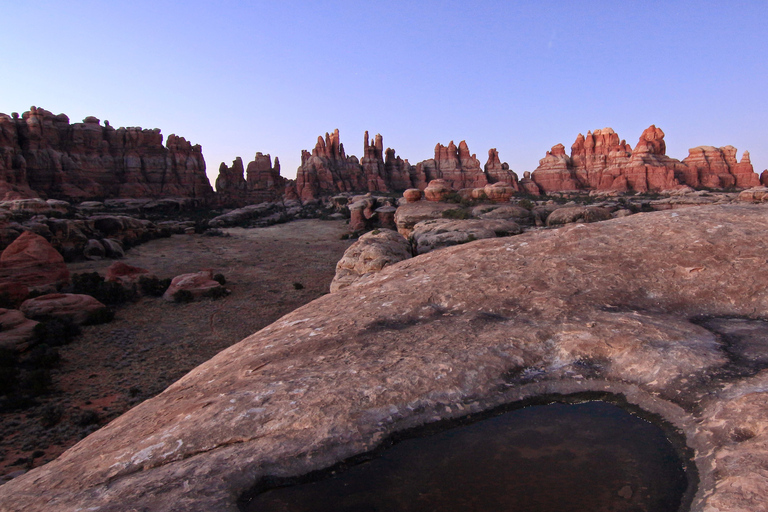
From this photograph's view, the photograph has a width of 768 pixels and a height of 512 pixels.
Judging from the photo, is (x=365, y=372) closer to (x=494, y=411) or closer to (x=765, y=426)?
(x=494, y=411)

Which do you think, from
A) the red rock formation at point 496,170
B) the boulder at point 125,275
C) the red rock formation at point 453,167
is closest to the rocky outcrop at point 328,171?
the red rock formation at point 453,167

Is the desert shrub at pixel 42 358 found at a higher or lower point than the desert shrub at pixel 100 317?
lower

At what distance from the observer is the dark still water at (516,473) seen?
2.99m

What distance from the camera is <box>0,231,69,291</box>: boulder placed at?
17.3 meters

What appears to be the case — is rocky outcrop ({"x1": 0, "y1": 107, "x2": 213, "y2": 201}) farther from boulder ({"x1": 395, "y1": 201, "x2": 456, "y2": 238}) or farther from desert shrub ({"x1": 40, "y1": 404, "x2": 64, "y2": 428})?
desert shrub ({"x1": 40, "y1": 404, "x2": 64, "y2": 428})

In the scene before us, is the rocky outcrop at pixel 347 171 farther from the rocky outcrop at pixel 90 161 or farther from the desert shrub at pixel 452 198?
the desert shrub at pixel 452 198

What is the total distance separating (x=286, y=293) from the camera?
19.2 meters

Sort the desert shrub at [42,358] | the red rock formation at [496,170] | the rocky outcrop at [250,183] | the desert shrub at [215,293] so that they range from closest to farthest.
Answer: the desert shrub at [42,358]
the desert shrub at [215,293]
the rocky outcrop at [250,183]
the red rock formation at [496,170]

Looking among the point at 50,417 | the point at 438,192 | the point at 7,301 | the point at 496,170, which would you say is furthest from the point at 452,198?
the point at 496,170

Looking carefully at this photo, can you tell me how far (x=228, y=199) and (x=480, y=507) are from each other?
263 ft

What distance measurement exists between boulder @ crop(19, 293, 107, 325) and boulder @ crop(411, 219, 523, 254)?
43.8 ft

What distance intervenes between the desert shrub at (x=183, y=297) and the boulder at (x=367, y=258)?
274 inches

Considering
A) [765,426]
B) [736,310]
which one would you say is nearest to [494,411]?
[765,426]

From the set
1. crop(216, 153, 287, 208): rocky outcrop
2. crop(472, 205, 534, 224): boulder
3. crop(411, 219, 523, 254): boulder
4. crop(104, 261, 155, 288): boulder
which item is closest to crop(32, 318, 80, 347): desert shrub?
crop(104, 261, 155, 288): boulder
